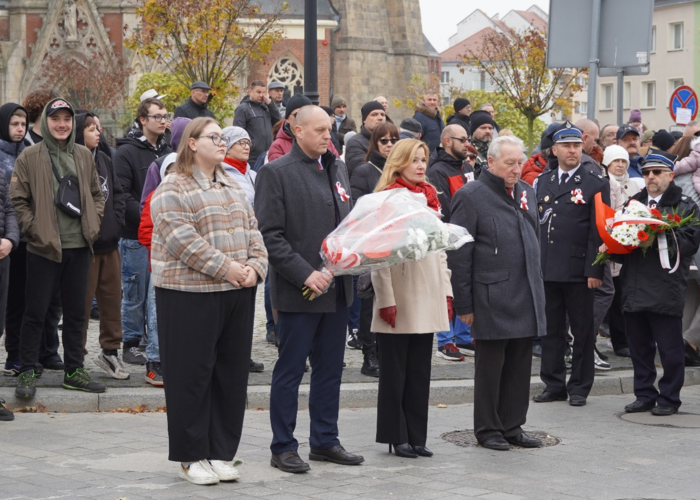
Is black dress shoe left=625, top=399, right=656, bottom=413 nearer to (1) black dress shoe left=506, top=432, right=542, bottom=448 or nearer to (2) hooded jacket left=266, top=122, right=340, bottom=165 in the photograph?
(1) black dress shoe left=506, top=432, right=542, bottom=448

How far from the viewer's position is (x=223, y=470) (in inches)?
281

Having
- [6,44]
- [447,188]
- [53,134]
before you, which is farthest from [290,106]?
[6,44]

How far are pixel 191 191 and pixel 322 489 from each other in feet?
6.50

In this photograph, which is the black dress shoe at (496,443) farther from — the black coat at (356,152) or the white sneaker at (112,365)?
the black coat at (356,152)

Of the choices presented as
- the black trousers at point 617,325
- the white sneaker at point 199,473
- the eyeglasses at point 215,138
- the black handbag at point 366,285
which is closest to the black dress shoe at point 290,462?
the white sneaker at point 199,473

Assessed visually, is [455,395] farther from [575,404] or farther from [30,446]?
[30,446]

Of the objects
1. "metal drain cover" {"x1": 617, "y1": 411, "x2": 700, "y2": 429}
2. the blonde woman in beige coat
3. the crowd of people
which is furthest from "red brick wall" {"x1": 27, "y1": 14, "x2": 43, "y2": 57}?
the blonde woman in beige coat

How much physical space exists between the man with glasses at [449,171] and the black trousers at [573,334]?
54.3 inches

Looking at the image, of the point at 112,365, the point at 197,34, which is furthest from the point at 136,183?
the point at 197,34

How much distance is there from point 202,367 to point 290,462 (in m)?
0.91

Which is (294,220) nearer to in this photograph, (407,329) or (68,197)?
(407,329)

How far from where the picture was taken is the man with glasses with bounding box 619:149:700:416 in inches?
384

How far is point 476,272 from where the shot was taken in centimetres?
846

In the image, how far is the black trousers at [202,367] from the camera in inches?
277
